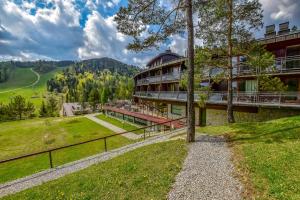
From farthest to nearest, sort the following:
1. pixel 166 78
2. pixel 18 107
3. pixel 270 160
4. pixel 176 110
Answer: pixel 18 107, pixel 166 78, pixel 176 110, pixel 270 160

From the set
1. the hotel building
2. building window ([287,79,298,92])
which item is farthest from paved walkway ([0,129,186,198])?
building window ([287,79,298,92])

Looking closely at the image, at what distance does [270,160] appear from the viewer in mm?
8039

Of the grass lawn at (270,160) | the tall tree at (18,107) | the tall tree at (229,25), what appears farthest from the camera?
the tall tree at (18,107)

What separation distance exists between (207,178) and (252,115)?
51.1ft

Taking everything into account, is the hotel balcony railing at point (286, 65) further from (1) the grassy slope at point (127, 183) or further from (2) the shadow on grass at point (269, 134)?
(1) the grassy slope at point (127, 183)

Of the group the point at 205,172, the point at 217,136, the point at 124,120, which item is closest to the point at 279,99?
the point at 217,136

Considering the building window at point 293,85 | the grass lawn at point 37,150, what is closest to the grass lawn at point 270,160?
the building window at point 293,85

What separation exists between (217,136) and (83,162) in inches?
367

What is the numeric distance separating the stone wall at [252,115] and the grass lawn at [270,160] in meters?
4.89

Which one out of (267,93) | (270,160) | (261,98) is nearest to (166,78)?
(261,98)

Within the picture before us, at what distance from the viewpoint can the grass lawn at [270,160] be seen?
5.99 m

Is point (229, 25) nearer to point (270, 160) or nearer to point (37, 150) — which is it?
point (270, 160)

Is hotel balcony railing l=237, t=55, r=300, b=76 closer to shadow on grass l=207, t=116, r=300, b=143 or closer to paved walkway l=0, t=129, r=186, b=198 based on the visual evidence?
shadow on grass l=207, t=116, r=300, b=143

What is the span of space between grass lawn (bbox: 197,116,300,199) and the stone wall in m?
4.89
